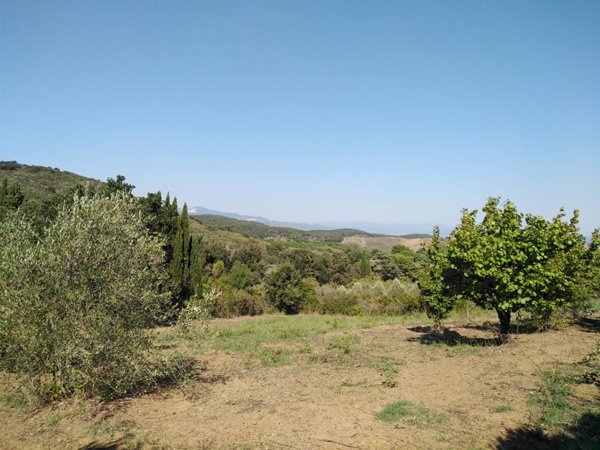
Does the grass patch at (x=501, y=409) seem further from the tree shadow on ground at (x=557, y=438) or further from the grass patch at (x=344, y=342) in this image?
the grass patch at (x=344, y=342)

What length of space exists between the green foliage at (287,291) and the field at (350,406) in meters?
24.4

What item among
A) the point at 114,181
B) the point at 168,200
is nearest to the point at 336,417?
the point at 114,181

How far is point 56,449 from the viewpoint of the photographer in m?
8.40

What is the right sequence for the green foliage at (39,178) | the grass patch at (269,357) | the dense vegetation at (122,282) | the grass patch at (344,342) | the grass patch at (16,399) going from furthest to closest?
the green foliage at (39,178) < the grass patch at (344,342) < the grass patch at (269,357) < the grass patch at (16,399) < the dense vegetation at (122,282)

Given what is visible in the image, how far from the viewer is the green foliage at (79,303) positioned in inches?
375

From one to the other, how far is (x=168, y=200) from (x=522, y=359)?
3454cm

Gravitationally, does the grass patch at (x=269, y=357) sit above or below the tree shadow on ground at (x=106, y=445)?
below

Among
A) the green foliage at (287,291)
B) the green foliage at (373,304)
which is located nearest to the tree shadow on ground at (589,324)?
the green foliage at (373,304)

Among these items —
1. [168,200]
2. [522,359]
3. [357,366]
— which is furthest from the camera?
[168,200]

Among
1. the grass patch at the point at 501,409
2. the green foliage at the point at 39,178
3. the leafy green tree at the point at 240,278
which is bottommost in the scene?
the leafy green tree at the point at 240,278

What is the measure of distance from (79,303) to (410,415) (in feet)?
28.9

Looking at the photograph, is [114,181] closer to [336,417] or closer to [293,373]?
[293,373]

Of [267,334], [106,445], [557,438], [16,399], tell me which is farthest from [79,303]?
[267,334]

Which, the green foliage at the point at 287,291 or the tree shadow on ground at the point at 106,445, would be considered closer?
the tree shadow on ground at the point at 106,445
